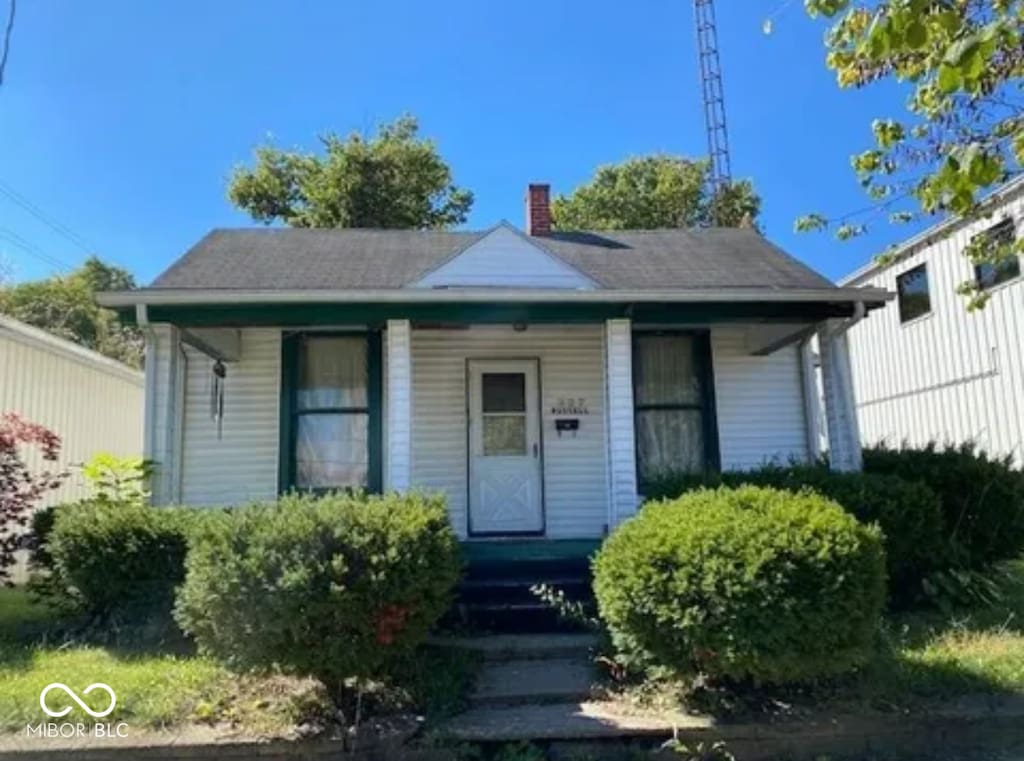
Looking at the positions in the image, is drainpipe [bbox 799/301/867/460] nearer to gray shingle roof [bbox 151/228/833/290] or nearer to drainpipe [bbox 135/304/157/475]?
gray shingle roof [bbox 151/228/833/290]

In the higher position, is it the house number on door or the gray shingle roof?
the gray shingle roof

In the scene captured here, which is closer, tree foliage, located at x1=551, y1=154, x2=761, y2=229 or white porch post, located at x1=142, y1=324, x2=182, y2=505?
white porch post, located at x1=142, y1=324, x2=182, y2=505

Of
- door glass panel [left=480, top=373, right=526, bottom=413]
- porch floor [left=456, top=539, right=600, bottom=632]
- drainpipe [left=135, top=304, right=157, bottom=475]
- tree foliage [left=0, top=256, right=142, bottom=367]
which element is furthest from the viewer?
tree foliage [left=0, top=256, right=142, bottom=367]

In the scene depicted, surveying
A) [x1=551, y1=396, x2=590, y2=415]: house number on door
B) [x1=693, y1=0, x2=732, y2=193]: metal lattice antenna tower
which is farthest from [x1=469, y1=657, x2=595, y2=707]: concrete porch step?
[x1=693, y1=0, x2=732, y2=193]: metal lattice antenna tower

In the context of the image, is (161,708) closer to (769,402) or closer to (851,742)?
(851,742)

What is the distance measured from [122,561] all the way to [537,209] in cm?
724

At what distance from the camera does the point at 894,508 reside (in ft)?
21.9

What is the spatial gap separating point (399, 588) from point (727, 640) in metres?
1.96

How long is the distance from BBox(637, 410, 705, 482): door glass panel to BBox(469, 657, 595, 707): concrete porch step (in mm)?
3545

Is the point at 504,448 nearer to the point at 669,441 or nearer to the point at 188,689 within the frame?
the point at 669,441

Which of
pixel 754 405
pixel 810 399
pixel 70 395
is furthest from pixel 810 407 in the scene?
pixel 70 395

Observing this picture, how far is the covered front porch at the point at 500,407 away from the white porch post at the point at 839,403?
0.07 feet

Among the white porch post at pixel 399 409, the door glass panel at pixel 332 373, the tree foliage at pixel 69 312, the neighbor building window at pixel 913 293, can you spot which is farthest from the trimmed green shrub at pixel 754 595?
the tree foliage at pixel 69 312

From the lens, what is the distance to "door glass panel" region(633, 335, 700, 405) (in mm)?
9336
